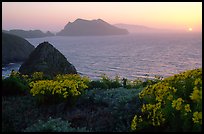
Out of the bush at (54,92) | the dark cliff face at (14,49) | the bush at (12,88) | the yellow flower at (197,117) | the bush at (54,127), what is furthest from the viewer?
the dark cliff face at (14,49)

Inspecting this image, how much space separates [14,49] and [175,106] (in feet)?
298

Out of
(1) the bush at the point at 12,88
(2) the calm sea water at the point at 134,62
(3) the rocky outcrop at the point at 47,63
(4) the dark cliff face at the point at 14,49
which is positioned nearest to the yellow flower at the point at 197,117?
(1) the bush at the point at 12,88

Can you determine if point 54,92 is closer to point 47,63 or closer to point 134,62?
point 47,63

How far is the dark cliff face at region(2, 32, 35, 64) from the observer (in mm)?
87056

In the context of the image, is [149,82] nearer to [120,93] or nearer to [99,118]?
[120,93]

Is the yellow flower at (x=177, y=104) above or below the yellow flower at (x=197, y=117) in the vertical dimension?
→ above

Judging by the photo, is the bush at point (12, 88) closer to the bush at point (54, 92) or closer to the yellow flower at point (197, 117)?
the bush at point (54, 92)

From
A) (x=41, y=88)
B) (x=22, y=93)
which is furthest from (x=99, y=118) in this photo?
(x=22, y=93)

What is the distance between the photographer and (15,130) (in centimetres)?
664

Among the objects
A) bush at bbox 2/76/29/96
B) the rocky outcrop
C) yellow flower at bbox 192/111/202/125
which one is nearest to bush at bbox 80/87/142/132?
yellow flower at bbox 192/111/202/125

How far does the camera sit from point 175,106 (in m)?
5.56

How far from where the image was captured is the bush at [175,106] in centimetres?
542

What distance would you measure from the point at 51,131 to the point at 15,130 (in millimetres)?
A: 953

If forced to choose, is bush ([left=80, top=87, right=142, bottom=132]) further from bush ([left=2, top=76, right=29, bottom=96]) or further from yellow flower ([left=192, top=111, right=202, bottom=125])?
bush ([left=2, top=76, right=29, bottom=96])
